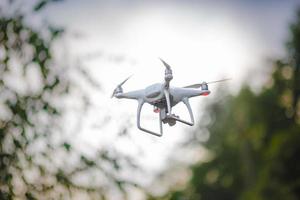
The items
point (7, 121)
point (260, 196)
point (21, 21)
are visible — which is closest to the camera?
point (7, 121)

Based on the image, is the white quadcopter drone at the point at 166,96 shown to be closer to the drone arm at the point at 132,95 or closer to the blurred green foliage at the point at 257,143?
the drone arm at the point at 132,95

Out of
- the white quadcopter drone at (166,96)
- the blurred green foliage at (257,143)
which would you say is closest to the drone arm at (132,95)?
the white quadcopter drone at (166,96)

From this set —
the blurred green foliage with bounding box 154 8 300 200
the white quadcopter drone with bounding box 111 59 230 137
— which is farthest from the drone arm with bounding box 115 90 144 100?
the blurred green foliage with bounding box 154 8 300 200

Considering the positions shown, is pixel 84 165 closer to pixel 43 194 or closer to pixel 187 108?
pixel 43 194

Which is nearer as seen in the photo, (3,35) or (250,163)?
(3,35)

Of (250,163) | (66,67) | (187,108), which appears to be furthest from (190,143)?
(187,108)

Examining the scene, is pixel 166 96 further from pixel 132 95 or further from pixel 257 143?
pixel 257 143
